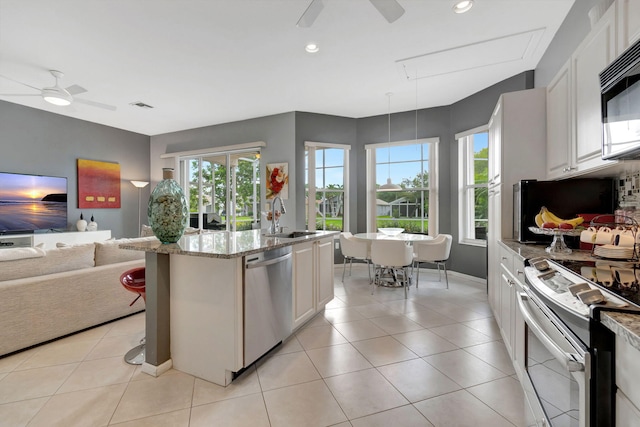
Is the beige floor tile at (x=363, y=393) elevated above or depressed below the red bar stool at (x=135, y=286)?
below

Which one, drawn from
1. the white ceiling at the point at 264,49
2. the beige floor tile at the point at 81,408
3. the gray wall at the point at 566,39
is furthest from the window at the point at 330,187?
the beige floor tile at the point at 81,408

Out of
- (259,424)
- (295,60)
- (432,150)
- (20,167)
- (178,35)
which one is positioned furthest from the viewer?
(432,150)

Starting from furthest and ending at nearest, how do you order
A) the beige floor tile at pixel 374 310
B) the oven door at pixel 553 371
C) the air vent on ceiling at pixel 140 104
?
1. the air vent on ceiling at pixel 140 104
2. the beige floor tile at pixel 374 310
3. the oven door at pixel 553 371

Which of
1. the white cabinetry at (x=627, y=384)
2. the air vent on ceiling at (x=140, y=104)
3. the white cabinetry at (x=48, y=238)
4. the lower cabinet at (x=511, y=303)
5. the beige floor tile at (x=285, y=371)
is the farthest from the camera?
the air vent on ceiling at (x=140, y=104)

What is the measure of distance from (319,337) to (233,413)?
1102 millimetres

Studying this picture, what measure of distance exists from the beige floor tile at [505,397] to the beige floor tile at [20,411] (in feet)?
8.60

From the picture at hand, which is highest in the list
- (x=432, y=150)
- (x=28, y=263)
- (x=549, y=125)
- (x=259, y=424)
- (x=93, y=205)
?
(x=432, y=150)

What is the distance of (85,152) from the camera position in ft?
18.6

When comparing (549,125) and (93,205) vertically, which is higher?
(549,125)

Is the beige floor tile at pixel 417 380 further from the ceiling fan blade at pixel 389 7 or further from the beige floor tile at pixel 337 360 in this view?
the ceiling fan blade at pixel 389 7

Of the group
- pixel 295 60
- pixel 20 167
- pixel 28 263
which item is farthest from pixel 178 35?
pixel 20 167

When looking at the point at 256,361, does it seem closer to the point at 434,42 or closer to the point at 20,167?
the point at 434,42

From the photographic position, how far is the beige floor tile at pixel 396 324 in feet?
9.18

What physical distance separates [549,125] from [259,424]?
3.08 metres
